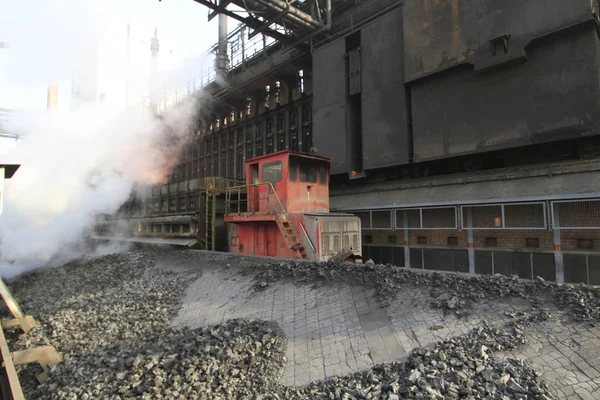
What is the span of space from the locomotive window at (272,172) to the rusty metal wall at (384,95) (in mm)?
3706

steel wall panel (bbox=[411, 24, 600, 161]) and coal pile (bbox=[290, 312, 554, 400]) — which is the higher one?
steel wall panel (bbox=[411, 24, 600, 161])

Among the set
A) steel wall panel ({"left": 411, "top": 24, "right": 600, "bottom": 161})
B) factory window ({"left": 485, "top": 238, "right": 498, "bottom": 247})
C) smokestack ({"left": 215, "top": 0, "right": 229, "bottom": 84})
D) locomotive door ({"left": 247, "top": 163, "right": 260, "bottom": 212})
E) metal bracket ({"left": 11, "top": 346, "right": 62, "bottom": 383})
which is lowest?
metal bracket ({"left": 11, "top": 346, "right": 62, "bottom": 383})

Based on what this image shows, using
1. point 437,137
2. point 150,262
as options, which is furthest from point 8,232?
point 437,137

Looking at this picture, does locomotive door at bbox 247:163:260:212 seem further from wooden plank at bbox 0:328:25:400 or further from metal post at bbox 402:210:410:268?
wooden plank at bbox 0:328:25:400

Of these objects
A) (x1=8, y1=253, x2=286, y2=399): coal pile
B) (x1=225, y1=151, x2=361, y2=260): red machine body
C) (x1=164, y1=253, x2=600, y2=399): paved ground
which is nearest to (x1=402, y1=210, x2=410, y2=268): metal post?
(x1=225, y1=151, x2=361, y2=260): red machine body

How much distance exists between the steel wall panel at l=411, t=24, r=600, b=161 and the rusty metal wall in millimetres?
548

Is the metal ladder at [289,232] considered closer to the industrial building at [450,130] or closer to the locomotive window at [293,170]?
the locomotive window at [293,170]

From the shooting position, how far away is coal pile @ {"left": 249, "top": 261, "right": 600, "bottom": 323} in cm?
421

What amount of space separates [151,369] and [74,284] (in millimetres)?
6406

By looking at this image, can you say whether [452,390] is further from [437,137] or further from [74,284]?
[74,284]

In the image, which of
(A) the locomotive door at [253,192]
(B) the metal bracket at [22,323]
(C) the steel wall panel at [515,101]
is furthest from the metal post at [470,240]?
(B) the metal bracket at [22,323]

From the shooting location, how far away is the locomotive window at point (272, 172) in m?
9.33

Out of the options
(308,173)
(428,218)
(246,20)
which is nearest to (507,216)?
(428,218)

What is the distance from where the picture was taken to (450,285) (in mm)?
5066
